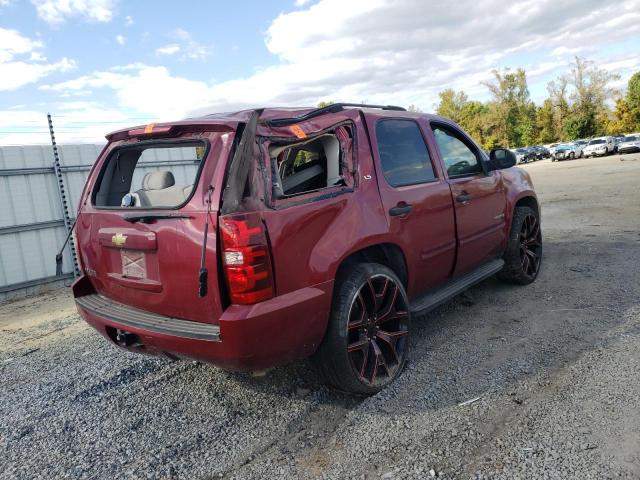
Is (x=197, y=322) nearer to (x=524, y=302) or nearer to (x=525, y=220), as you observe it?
(x=524, y=302)

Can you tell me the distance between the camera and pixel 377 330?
10.5 ft

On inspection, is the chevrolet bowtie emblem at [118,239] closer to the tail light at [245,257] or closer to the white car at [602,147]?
the tail light at [245,257]

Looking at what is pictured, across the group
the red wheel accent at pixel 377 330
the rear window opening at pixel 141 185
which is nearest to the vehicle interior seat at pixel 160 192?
the rear window opening at pixel 141 185

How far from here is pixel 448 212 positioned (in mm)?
3871

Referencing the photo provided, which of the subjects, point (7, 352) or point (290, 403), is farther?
point (7, 352)

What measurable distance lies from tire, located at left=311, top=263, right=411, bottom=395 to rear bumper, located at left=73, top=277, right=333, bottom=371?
132mm

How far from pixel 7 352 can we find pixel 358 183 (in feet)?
13.7

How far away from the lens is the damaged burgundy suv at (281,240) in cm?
251

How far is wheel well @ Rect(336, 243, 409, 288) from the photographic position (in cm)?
325

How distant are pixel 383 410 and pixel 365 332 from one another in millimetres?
493

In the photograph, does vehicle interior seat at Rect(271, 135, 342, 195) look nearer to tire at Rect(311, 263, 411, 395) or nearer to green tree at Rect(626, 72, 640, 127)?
tire at Rect(311, 263, 411, 395)

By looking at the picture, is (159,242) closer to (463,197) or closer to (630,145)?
(463,197)

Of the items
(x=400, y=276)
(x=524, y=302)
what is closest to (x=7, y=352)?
(x=400, y=276)

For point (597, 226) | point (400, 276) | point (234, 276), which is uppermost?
point (234, 276)
